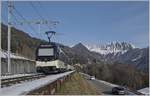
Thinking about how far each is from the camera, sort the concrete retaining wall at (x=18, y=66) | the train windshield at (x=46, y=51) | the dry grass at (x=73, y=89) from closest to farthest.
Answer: the dry grass at (x=73, y=89)
the train windshield at (x=46, y=51)
the concrete retaining wall at (x=18, y=66)

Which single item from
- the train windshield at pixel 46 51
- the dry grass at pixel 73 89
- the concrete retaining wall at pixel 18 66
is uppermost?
the train windshield at pixel 46 51

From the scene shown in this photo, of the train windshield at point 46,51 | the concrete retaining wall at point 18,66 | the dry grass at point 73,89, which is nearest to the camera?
the dry grass at point 73,89

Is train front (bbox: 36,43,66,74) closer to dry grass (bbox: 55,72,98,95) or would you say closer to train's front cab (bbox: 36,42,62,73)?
train's front cab (bbox: 36,42,62,73)

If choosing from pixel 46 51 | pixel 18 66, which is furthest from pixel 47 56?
pixel 18 66

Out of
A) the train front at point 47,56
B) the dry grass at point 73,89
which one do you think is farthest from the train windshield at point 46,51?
the dry grass at point 73,89

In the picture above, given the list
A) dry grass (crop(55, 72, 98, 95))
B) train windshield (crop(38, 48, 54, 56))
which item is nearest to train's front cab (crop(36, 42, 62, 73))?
train windshield (crop(38, 48, 54, 56))

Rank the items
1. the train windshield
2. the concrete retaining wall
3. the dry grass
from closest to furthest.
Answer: the dry grass → the train windshield → the concrete retaining wall

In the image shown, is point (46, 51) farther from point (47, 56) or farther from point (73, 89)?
point (73, 89)

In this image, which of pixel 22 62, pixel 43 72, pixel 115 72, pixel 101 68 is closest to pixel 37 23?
pixel 43 72

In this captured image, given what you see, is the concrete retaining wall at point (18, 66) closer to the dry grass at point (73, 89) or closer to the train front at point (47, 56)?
the train front at point (47, 56)

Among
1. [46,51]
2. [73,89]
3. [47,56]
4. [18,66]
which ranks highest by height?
[46,51]

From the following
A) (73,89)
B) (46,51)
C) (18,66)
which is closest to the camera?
(73,89)

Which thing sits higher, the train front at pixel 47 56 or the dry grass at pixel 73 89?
the train front at pixel 47 56

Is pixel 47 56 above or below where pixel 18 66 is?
above
